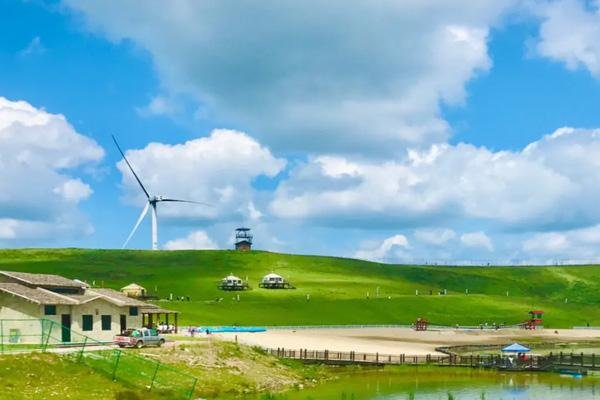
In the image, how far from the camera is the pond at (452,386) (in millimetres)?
66038

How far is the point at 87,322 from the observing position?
253 ft

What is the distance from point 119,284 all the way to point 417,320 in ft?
239

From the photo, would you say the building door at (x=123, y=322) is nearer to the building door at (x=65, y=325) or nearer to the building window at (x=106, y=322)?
the building window at (x=106, y=322)

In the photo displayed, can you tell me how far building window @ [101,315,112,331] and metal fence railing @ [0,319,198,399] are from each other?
8.01 m

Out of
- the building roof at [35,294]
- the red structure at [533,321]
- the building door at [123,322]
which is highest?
the building roof at [35,294]

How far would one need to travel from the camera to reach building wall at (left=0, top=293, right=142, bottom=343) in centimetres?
6969

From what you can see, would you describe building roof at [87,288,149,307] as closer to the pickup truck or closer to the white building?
the white building

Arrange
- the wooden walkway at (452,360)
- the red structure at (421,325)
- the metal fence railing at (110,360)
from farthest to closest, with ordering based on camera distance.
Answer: the red structure at (421,325), the wooden walkway at (452,360), the metal fence railing at (110,360)

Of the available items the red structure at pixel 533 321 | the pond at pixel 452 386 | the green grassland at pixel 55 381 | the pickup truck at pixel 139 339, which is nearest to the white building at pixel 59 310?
the pickup truck at pixel 139 339

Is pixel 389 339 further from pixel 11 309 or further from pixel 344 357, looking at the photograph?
pixel 11 309

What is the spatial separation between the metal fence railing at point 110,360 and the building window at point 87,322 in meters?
5.34

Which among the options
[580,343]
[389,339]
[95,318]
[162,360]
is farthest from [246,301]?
[162,360]

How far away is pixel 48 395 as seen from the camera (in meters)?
44.6

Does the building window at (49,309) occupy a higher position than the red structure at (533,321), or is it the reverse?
the building window at (49,309)
